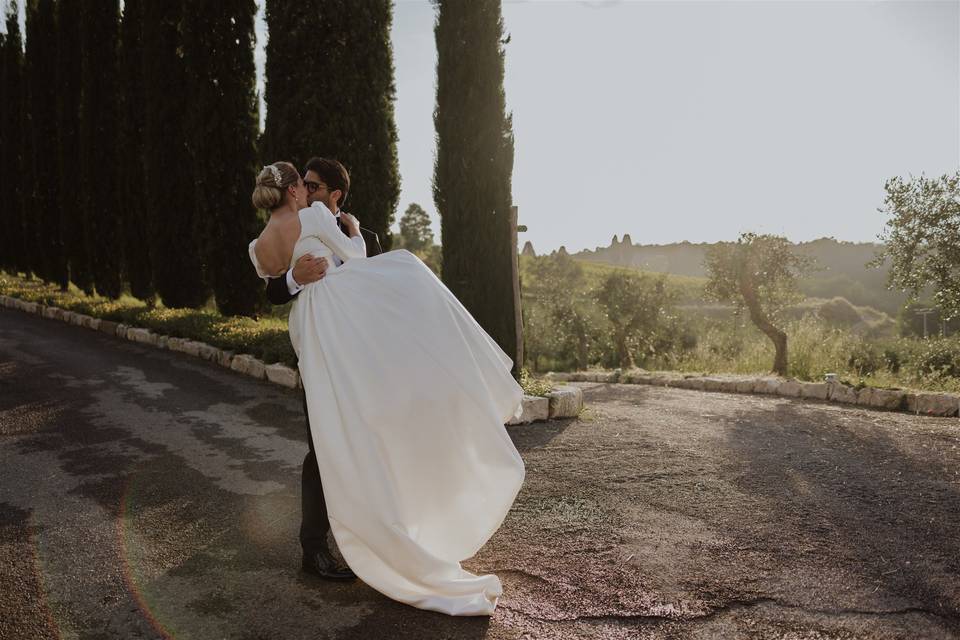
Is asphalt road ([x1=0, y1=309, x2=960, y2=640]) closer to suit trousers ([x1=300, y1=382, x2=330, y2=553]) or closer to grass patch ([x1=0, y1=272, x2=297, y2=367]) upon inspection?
suit trousers ([x1=300, y1=382, x2=330, y2=553])

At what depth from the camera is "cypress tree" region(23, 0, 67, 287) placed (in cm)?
2106

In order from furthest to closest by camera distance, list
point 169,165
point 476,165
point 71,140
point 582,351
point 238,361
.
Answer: point 582,351, point 71,140, point 169,165, point 238,361, point 476,165

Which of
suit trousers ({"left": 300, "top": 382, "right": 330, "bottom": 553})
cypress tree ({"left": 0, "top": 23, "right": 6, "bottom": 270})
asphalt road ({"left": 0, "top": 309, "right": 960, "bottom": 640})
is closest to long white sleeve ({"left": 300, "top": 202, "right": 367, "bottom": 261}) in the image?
suit trousers ({"left": 300, "top": 382, "right": 330, "bottom": 553})

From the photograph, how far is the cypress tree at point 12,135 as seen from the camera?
24.2 meters

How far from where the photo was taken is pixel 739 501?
4.86m

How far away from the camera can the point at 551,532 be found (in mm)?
4234

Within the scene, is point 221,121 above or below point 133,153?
above

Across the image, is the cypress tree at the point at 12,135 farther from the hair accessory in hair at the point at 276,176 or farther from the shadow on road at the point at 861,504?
the shadow on road at the point at 861,504

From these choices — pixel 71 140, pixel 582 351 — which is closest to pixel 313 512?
pixel 71 140

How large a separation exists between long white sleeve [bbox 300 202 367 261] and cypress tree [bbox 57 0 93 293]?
18.6 metres

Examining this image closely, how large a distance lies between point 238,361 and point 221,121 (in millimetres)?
5933

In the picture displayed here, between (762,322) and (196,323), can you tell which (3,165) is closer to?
(196,323)

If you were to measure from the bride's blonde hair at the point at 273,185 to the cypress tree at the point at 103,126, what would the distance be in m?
15.8

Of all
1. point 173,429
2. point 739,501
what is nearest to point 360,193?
point 173,429
